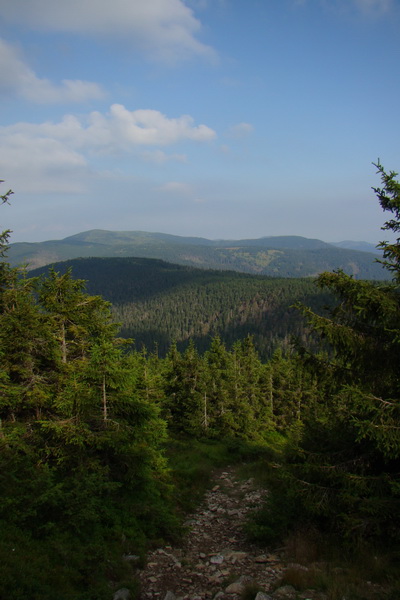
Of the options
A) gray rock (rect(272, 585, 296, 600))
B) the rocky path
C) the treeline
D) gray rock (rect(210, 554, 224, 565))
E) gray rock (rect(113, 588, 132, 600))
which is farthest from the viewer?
gray rock (rect(210, 554, 224, 565))

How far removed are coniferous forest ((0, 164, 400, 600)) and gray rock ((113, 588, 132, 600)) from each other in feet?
0.94

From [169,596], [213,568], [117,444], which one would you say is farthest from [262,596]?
[117,444]

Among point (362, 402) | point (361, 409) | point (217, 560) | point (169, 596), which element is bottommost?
point (217, 560)

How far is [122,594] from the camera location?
7.24 meters

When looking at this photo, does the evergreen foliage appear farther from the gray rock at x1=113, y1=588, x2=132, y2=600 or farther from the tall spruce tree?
the gray rock at x1=113, y1=588, x2=132, y2=600

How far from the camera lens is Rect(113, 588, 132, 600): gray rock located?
7.13 metres

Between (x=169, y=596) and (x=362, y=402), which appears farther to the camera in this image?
(x=362, y=402)

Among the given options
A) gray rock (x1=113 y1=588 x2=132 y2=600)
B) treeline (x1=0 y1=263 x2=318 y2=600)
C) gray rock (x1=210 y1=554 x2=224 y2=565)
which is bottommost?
gray rock (x1=210 y1=554 x2=224 y2=565)

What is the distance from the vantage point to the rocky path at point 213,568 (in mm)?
7680

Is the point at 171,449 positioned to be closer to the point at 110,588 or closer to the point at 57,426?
the point at 57,426

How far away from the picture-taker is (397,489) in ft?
24.2

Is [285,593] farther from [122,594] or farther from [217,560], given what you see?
[122,594]

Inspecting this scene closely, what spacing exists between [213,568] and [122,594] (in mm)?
2969

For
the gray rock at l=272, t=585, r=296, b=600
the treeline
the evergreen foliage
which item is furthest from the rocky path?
the evergreen foliage
